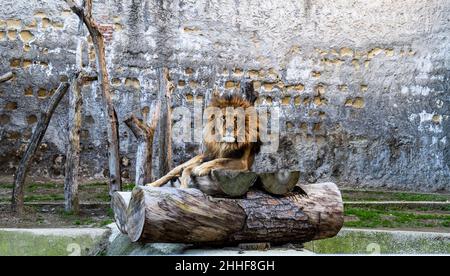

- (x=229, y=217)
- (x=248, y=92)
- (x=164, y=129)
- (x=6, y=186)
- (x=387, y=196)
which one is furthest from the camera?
(x=387, y=196)

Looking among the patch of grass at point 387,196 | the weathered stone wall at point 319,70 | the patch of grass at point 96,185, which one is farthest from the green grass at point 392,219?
the patch of grass at point 96,185

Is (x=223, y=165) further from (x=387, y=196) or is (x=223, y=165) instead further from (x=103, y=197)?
(x=387, y=196)

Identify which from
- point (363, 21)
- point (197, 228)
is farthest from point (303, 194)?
point (363, 21)

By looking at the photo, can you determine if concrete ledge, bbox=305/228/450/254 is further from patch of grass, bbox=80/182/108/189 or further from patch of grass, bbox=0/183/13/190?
patch of grass, bbox=0/183/13/190

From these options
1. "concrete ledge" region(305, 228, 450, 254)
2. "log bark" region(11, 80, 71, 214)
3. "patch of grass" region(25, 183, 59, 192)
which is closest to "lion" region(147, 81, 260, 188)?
"concrete ledge" region(305, 228, 450, 254)

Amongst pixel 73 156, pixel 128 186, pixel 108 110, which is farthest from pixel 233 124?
pixel 128 186

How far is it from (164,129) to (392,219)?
3.25 meters

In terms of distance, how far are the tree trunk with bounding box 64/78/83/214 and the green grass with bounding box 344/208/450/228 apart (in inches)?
140

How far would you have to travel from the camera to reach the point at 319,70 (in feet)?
48.9

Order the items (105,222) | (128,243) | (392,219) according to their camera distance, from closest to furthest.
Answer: (128,243), (105,222), (392,219)

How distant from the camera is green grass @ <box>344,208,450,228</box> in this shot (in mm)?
9352

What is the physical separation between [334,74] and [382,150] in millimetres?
1760

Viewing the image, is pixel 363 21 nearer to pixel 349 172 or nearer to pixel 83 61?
pixel 349 172

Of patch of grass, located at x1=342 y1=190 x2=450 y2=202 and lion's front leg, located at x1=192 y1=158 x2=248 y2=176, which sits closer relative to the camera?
lion's front leg, located at x1=192 y1=158 x2=248 y2=176
